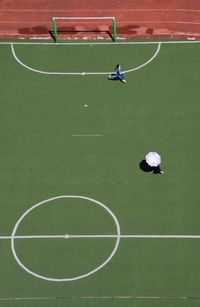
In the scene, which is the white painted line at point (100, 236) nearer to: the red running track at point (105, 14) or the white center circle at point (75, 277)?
the white center circle at point (75, 277)

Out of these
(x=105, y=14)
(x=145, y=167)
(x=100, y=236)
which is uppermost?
(x=105, y=14)

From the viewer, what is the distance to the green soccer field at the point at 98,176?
21.8 metres

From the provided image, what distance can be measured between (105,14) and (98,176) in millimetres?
12360

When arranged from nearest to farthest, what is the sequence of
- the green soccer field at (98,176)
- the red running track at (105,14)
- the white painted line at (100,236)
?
the green soccer field at (98,176) < the white painted line at (100,236) < the red running track at (105,14)

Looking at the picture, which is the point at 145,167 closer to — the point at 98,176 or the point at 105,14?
the point at 98,176

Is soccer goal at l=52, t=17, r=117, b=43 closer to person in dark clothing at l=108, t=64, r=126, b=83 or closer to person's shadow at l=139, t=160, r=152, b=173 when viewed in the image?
person in dark clothing at l=108, t=64, r=126, b=83

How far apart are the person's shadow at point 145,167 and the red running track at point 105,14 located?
9.84 meters

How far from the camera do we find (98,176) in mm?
24750

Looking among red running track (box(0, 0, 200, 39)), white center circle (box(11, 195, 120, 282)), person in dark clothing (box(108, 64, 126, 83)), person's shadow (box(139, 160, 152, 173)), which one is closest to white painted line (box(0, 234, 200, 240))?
white center circle (box(11, 195, 120, 282))

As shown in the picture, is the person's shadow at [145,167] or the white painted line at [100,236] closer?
the white painted line at [100,236]

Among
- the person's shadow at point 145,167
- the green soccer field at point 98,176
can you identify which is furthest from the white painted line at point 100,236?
the person's shadow at point 145,167

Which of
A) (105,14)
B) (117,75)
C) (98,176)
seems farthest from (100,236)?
(105,14)

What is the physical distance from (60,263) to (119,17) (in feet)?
56.3

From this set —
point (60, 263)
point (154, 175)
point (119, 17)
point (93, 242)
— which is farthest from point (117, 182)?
point (119, 17)
